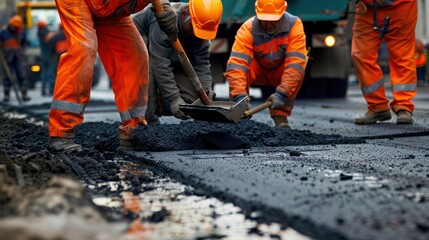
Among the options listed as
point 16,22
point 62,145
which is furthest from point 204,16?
point 16,22

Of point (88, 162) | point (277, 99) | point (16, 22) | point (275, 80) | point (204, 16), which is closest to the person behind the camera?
point (88, 162)

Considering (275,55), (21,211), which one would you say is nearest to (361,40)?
(275,55)

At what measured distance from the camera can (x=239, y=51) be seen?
8.28 metres

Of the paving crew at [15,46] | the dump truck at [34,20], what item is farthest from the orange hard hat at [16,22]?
the dump truck at [34,20]

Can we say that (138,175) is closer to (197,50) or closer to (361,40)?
(197,50)

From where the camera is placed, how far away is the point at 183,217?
3.96 metres

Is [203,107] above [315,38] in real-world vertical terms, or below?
above

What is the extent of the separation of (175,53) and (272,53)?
103cm

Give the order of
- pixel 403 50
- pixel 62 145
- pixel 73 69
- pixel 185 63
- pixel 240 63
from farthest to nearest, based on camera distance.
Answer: pixel 403 50 < pixel 240 63 < pixel 185 63 < pixel 62 145 < pixel 73 69

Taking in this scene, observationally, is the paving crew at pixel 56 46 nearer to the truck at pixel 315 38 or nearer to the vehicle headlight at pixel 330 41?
the truck at pixel 315 38

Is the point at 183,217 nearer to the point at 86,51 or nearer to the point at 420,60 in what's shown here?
the point at 86,51

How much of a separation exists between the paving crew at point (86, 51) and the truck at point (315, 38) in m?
6.28

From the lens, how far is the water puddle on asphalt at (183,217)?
3586 mm

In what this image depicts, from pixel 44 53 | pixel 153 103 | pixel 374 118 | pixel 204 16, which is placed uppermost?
pixel 204 16
